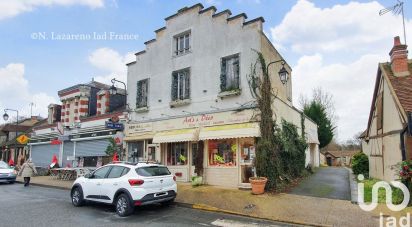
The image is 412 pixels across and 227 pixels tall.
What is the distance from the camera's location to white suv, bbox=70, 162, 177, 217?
347 inches

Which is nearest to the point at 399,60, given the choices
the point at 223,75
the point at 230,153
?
the point at 223,75

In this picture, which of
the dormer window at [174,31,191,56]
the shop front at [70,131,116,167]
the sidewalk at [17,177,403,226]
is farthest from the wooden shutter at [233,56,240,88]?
the shop front at [70,131,116,167]

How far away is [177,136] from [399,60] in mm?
10661

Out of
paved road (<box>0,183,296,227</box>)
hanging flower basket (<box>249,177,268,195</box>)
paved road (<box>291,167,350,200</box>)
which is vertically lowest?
paved road (<box>0,183,296,227</box>)

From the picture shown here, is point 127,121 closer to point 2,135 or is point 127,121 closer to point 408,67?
point 408,67

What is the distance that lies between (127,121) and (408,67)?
1498 centimetres

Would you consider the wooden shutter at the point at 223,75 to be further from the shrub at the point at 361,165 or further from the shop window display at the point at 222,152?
the shrub at the point at 361,165

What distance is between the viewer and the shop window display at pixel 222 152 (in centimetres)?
1320

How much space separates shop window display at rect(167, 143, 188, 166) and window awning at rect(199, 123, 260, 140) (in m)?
2.05

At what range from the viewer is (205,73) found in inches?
567

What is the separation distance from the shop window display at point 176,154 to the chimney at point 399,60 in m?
10.4

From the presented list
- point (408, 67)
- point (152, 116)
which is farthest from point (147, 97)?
point (408, 67)

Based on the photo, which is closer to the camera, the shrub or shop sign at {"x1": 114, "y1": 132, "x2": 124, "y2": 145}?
the shrub

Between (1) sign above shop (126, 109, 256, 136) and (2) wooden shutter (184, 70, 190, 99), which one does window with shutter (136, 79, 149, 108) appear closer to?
(1) sign above shop (126, 109, 256, 136)
